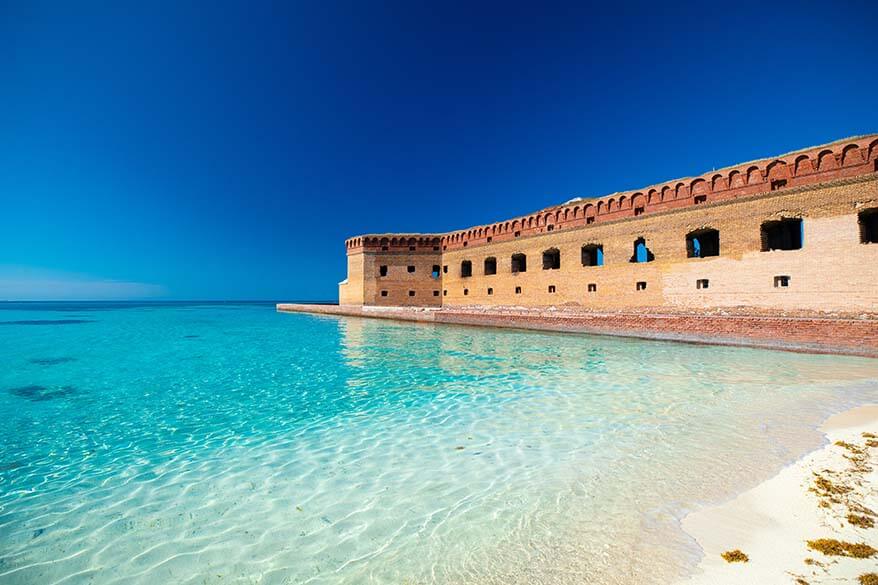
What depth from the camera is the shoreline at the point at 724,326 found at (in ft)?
30.8

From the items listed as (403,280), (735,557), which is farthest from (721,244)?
(403,280)

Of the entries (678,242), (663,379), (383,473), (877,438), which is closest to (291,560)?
(383,473)

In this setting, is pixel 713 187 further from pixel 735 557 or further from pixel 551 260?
pixel 735 557

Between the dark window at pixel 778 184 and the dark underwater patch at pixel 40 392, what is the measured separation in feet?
59.7

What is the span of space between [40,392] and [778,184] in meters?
18.8

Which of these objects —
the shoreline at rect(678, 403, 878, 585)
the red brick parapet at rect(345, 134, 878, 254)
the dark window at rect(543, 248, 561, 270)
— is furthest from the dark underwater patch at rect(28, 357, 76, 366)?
the red brick parapet at rect(345, 134, 878, 254)

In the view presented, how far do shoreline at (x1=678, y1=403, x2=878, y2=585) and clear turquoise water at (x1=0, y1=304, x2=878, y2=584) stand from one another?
0.15 m

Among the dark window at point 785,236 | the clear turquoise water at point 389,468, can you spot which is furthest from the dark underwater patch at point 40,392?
the dark window at point 785,236

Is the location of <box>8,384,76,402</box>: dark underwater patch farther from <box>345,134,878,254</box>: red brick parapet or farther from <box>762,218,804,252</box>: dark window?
<box>762,218,804,252</box>: dark window

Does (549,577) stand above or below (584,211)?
below

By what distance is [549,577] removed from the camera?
6.93 ft

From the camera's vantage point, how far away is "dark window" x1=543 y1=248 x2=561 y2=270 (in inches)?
789

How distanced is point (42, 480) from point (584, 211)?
736 inches

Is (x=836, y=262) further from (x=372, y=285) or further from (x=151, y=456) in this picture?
(x=372, y=285)
